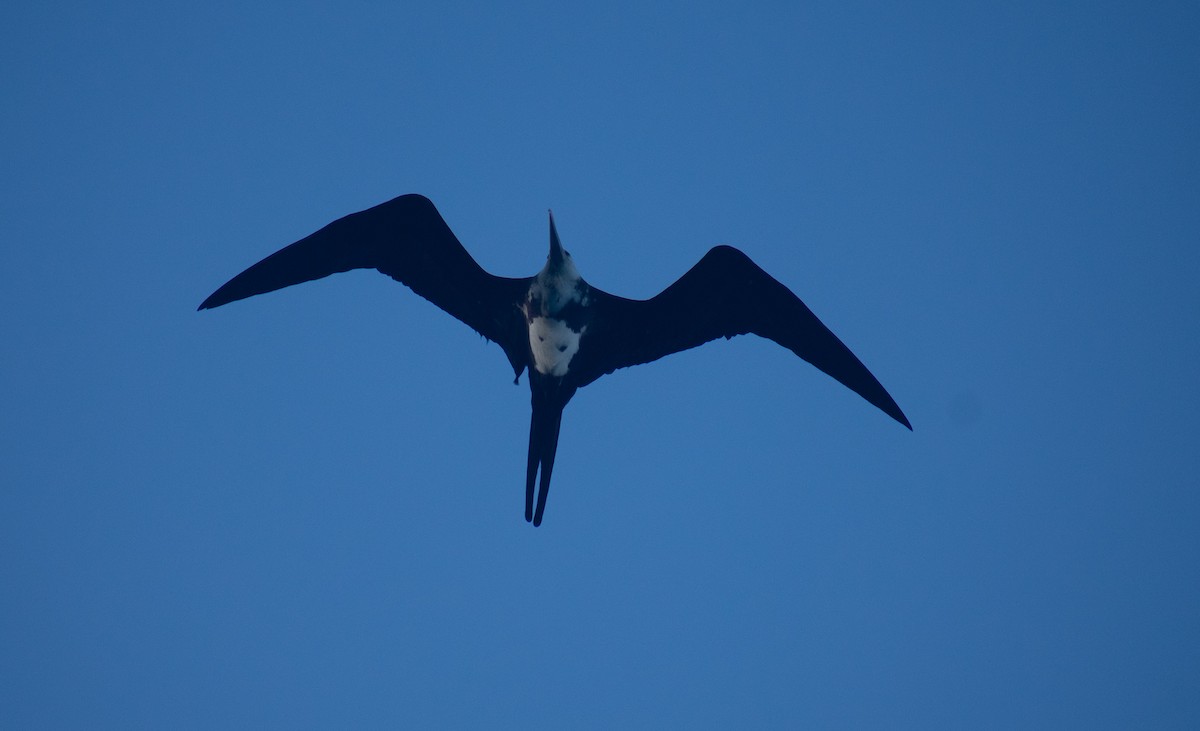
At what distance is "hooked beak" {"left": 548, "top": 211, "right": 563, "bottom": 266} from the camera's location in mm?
6262

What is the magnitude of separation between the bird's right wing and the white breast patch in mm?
92

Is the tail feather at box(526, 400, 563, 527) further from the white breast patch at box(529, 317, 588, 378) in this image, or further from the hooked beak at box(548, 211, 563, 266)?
the hooked beak at box(548, 211, 563, 266)

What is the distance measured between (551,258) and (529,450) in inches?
54.6

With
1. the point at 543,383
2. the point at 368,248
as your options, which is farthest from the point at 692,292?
the point at 368,248

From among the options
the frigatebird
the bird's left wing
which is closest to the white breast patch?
the frigatebird

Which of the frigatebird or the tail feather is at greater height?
the frigatebird

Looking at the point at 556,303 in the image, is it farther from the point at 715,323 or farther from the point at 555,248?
the point at 715,323

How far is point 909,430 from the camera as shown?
6.14 meters

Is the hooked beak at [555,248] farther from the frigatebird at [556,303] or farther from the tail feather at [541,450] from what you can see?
the tail feather at [541,450]

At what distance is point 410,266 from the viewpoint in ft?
21.8

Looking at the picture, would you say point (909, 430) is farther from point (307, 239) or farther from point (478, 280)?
point (307, 239)

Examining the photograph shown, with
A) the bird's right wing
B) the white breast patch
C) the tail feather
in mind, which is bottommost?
the tail feather

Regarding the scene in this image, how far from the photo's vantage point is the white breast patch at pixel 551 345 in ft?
20.9

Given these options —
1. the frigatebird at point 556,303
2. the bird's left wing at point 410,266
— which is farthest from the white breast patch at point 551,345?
the bird's left wing at point 410,266
